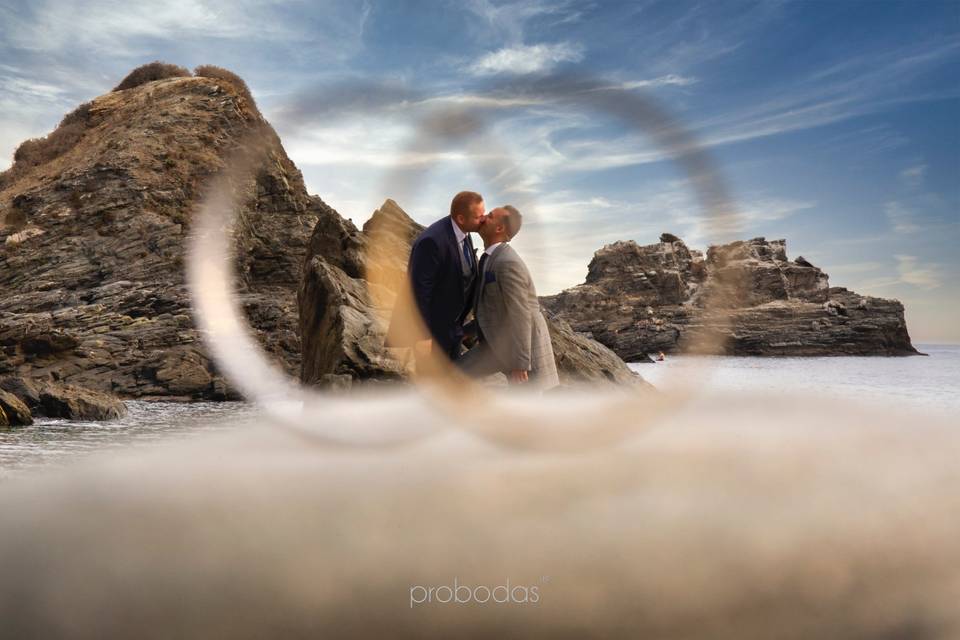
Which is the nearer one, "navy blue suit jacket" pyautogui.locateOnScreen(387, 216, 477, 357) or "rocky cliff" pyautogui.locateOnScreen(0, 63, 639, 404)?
"navy blue suit jacket" pyautogui.locateOnScreen(387, 216, 477, 357)

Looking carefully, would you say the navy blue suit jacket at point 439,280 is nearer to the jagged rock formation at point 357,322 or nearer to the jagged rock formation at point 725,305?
the jagged rock formation at point 725,305

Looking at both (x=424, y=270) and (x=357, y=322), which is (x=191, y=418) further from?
(x=424, y=270)

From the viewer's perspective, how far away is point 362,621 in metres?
2.78

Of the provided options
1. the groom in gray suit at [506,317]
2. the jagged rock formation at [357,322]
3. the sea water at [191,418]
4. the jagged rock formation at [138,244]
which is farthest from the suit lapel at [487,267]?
the jagged rock formation at [138,244]

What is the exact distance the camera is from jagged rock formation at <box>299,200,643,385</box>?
31.3 feet

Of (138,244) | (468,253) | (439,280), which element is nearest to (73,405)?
(439,280)

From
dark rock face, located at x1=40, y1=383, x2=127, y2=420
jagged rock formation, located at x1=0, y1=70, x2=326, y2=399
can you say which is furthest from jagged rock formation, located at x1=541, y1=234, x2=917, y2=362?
jagged rock formation, located at x1=0, y1=70, x2=326, y2=399

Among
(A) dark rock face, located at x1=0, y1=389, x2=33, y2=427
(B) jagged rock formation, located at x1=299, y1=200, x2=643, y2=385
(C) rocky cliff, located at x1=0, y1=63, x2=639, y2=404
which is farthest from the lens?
(C) rocky cliff, located at x1=0, y1=63, x2=639, y2=404

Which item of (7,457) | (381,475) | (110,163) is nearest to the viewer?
(381,475)

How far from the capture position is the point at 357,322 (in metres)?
10.4

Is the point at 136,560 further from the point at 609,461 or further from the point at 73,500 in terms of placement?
the point at 609,461

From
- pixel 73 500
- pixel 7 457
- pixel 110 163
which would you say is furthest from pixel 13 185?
pixel 73 500

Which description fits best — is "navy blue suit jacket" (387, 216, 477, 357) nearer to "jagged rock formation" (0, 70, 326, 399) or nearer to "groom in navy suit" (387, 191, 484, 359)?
Answer: "groom in navy suit" (387, 191, 484, 359)

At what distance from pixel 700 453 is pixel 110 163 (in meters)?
35.2
